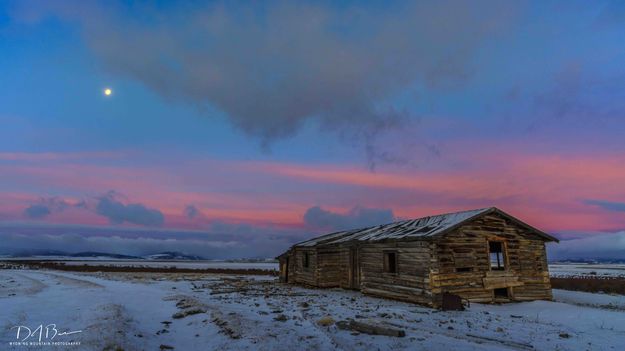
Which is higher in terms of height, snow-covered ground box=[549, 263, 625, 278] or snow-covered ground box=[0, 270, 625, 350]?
snow-covered ground box=[0, 270, 625, 350]

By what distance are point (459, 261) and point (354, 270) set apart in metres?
8.99

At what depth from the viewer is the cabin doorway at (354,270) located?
26.4 m

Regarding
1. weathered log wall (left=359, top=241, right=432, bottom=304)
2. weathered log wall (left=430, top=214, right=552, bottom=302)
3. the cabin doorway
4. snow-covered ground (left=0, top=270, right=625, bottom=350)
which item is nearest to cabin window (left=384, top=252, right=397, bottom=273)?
weathered log wall (left=359, top=241, right=432, bottom=304)

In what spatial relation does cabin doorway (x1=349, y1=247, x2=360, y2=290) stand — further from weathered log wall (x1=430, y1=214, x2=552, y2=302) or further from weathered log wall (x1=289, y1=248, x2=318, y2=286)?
weathered log wall (x1=430, y1=214, x2=552, y2=302)

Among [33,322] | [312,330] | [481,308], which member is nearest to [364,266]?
[481,308]

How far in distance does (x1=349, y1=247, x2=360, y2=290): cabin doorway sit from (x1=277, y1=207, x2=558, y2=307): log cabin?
6.13ft

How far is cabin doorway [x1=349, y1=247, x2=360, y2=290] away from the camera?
2638cm

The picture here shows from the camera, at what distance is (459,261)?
19531mm

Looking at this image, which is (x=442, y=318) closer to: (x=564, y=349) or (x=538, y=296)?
(x=564, y=349)

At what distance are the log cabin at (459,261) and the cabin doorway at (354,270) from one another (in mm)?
1868

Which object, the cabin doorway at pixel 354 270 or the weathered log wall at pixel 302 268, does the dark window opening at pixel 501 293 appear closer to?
the cabin doorway at pixel 354 270

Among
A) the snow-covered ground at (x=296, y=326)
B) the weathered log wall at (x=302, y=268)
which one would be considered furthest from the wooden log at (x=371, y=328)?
the weathered log wall at (x=302, y=268)

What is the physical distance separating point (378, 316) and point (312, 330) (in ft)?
12.3

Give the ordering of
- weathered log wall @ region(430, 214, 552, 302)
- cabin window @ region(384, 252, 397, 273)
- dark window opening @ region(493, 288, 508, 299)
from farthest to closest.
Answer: cabin window @ region(384, 252, 397, 273) → dark window opening @ region(493, 288, 508, 299) → weathered log wall @ region(430, 214, 552, 302)
